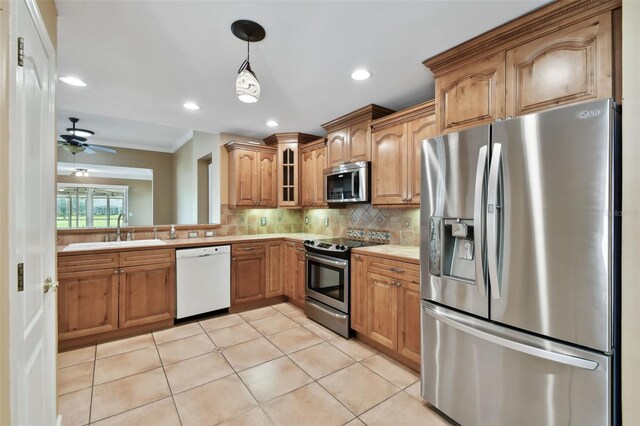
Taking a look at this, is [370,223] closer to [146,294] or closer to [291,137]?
[291,137]

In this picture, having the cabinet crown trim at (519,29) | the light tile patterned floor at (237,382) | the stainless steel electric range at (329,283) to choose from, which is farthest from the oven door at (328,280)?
the cabinet crown trim at (519,29)

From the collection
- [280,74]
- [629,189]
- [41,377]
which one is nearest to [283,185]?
[280,74]

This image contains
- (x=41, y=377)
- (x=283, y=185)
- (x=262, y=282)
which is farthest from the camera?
(x=283, y=185)

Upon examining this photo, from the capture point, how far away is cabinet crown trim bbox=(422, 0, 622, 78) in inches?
58.1

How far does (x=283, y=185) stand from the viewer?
4.32 meters

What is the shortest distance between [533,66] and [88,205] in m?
6.62

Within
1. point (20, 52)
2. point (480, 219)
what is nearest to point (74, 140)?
point (20, 52)

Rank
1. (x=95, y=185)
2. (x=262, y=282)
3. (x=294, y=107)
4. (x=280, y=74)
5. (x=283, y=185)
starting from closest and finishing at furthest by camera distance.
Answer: (x=280, y=74), (x=294, y=107), (x=262, y=282), (x=283, y=185), (x=95, y=185)

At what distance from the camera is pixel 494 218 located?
150 cm

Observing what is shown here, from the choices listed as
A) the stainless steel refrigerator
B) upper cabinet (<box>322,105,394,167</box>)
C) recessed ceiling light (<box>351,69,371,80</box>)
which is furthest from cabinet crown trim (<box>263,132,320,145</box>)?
the stainless steel refrigerator

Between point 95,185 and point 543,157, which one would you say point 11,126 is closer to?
point 543,157

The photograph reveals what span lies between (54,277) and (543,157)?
102 inches

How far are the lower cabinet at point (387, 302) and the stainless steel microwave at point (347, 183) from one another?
28.3 inches

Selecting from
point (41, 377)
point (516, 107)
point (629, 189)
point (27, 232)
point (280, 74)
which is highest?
point (280, 74)
